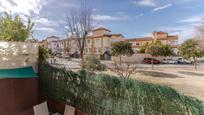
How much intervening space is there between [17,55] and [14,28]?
2156 mm

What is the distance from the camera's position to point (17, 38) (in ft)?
27.5

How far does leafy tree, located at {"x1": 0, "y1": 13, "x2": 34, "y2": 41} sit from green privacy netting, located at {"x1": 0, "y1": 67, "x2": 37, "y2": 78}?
94.0 inches

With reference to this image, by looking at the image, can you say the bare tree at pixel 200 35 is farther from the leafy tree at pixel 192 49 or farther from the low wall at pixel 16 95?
the low wall at pixel 16 95

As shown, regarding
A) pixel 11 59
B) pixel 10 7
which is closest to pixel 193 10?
pixel 10 7

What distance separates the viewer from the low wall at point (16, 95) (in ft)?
20.1

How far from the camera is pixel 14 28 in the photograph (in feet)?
27.6

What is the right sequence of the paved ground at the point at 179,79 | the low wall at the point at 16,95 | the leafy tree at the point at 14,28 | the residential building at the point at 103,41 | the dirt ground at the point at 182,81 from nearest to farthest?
1. the low wall at the point at 16,95
2. the leafy tree at the point at 14,28
3. the dirt ground at the point at 182,81
4. the paved ground at the point at 179,79
5. the residential building at the point at 103,41

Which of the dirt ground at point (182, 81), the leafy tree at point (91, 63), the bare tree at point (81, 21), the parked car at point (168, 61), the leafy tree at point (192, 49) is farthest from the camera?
the parked car at point (168, 61)

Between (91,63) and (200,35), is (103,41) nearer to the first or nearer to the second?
(200,35)

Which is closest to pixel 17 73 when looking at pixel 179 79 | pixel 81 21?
pixel 81 21

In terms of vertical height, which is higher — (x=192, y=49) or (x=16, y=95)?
(x=192, y=49)

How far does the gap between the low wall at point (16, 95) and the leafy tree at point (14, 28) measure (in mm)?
2530

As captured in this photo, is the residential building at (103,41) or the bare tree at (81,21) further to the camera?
the residential building at (103,41)

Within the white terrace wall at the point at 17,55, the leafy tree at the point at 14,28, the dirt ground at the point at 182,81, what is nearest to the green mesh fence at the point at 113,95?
the white terrace wall at the point at 17,55
